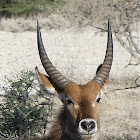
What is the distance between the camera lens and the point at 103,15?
1600cm

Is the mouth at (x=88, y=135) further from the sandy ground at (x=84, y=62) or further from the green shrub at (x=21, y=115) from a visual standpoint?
the sandy ground at (x=84, y=62)

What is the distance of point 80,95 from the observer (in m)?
7.13

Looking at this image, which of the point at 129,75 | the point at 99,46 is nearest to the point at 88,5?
the point at 129,75

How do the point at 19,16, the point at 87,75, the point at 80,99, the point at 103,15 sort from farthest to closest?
the point at 19,16 < the point at 87,75 < the point at 103,15 < the point at 80,99

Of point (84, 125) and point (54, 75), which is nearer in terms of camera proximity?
point (84, 125)

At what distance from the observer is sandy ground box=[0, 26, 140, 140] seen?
12.9m

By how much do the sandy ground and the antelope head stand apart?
435 cm

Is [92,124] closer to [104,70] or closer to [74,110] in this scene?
[74,110]

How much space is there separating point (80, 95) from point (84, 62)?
12478mm

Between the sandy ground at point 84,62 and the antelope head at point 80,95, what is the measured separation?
435 centimetres

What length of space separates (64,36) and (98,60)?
11.1 ft

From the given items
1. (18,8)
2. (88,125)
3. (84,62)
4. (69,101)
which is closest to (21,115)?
(69,101)

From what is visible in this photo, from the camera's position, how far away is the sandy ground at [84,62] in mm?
12870

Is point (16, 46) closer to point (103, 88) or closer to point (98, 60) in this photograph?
point (98, 60)
